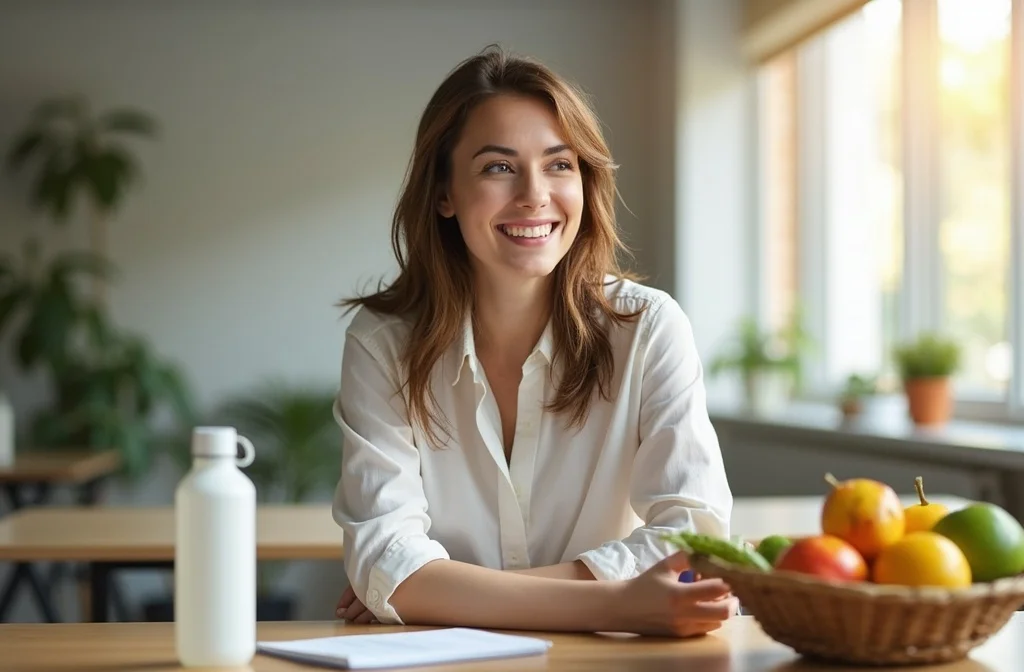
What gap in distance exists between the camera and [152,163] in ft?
19.2

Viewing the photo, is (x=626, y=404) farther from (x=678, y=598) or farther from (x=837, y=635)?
(x=837, y=635)

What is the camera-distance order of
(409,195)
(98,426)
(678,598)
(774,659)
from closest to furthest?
1. (774,659)
2. (678,598)
3. (409,195)
4. (98,426)

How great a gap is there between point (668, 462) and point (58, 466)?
3.29 m

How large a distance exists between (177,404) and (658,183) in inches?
91.2

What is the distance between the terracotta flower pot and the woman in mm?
2245

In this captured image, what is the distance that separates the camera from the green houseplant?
17.5 ft

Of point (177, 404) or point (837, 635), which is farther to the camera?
point (177, 404)

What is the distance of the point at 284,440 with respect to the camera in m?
5.80

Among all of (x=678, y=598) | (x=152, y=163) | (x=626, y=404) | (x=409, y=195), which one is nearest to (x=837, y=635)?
(x=678, y=598)

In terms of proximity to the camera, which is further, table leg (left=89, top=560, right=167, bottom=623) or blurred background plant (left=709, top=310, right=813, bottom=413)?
blurred background plant (left=709, top=310, right=813, bottom=413)

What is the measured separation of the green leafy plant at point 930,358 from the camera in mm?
3988

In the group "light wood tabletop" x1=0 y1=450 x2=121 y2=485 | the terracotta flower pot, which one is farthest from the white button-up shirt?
"light wood tabletop" x1=0 y1=450 x2=121 y2=485

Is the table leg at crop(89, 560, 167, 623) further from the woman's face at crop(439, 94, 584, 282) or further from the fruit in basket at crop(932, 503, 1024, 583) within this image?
the fruit in basket at crop(932, 503, 1024, 583)

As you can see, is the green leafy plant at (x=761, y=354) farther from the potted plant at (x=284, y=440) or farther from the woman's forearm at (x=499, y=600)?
the woman's forearm at (x=499, y=600)
